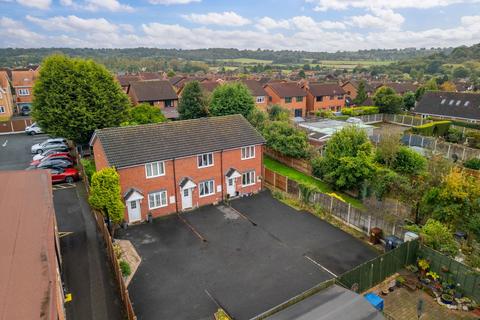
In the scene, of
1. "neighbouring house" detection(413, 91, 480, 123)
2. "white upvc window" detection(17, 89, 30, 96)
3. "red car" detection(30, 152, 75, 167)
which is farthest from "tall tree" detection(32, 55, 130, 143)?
"neighbouring house" detection(413, 91, 480, 123)

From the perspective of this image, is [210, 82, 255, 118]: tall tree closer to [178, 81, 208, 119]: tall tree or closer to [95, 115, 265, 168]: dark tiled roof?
[178, 81, 208, 119]: tall tree

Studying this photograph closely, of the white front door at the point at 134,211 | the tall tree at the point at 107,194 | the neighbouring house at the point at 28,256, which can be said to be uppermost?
the neighbouring house at the point at 28,256

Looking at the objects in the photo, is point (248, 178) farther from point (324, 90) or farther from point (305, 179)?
point (324, 90)

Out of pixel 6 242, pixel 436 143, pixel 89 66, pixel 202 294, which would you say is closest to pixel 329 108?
pixel 436 143

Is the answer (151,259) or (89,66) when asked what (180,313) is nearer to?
(151,259)

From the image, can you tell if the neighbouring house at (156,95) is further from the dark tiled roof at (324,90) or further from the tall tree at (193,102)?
the dark tiled roof at (324,90)

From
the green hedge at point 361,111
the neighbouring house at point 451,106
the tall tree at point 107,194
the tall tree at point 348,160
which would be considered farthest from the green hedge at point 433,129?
the tall tree at point 107,194

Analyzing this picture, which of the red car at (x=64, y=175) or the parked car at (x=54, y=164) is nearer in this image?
the red car at (x=64, y=175)
